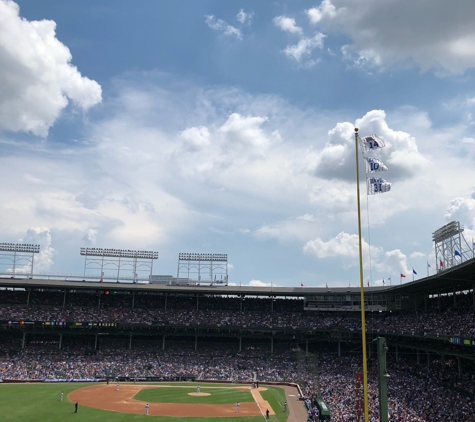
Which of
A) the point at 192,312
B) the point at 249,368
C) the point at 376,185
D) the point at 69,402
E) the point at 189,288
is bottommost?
the point at 69,402

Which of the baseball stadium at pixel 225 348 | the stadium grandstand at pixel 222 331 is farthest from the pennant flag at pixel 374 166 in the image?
the stadium grandstand at pixel 222 331

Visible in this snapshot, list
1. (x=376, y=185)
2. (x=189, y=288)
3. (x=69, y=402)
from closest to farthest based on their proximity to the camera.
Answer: (x=376, y=185)
(x=69, y=402)
(x=189, y=288)

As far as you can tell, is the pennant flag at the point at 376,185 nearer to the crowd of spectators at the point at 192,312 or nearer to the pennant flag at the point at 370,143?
the pennant flag at the point at 370,143

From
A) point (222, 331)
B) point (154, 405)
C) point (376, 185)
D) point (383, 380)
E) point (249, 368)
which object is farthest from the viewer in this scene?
point (222, 331)

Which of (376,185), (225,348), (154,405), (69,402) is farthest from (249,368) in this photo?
(376,185)

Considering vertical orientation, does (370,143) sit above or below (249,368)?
above

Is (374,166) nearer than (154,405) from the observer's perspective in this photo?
Yes

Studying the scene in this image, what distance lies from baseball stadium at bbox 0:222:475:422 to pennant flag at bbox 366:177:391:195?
1792 cm

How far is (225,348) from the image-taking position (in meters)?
69.3

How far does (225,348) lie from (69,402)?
28.9 m

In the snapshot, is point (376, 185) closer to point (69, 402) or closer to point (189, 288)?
point (69, 402)

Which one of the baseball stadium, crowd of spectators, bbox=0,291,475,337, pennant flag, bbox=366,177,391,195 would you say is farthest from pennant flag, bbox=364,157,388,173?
crowd of spectators, bbox=0,291,475,337

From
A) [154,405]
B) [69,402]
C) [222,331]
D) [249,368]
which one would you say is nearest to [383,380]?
[154,405]

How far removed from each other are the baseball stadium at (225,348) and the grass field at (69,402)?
21 centimetres
